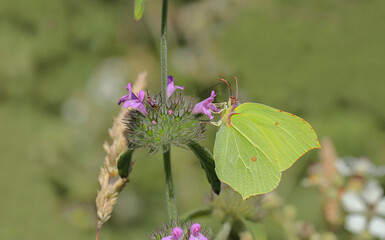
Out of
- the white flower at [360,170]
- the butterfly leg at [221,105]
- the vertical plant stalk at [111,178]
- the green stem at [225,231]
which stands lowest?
the white flower at [360,170]

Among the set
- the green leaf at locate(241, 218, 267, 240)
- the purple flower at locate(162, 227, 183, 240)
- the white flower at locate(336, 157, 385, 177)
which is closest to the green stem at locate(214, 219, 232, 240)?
the green leaf at locate(241, 218, 267, 240)

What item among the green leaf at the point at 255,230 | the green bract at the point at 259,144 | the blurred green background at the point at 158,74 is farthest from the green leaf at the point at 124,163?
the blurred green background at the point at 158,74

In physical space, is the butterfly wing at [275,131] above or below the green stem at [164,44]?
below

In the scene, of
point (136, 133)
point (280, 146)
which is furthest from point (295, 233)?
point (136, 133)

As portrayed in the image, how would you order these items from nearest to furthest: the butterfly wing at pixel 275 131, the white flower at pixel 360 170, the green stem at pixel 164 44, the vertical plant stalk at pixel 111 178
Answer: the green stem at pixel 164 44, the vertical plant stalk at pixel 111 178, the butterfly wing at pixel 275 131, the white flower at pixel 360 170

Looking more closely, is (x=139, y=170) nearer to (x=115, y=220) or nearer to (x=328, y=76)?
(x=115, y=220)

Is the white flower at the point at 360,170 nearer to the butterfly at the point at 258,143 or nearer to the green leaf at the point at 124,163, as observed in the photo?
the butterfly at the point at 258,143
